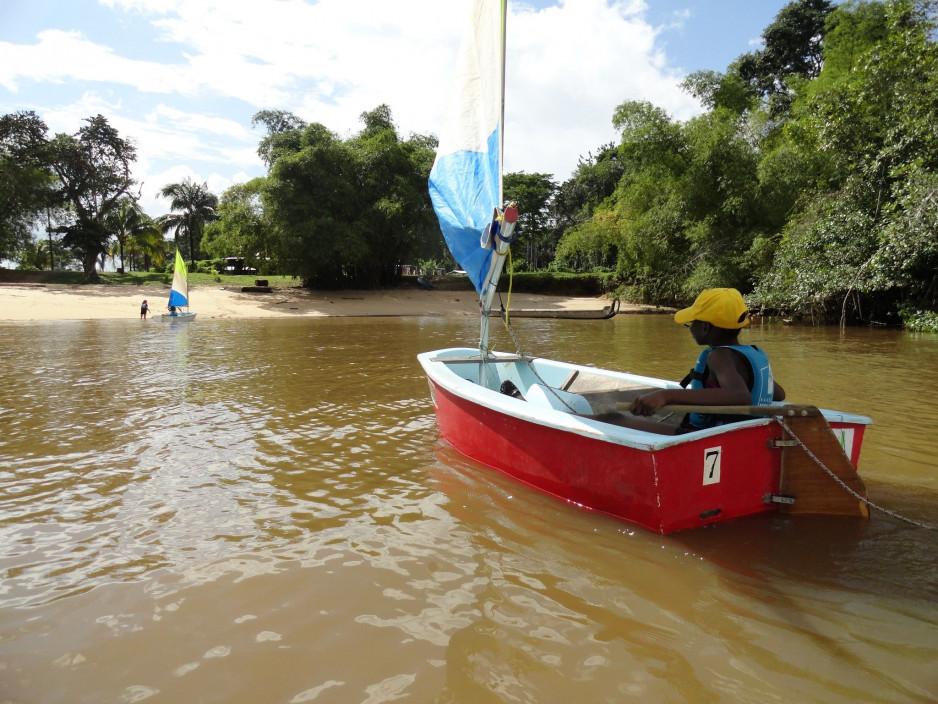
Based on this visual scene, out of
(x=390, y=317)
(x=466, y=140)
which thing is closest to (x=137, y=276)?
(x=390, y=317)

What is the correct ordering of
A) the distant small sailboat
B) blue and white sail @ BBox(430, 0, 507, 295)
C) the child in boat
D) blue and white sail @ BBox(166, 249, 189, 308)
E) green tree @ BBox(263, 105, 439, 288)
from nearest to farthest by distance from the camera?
1. the child in boat
2. blue and white sail @ BBox(430, 0, 507, 295)
3. the distant small sailboat
4. blue and white sail @ BBox(166, 249, 189, 308)
5. green tree @ BBox(263, 105, 439, 288)

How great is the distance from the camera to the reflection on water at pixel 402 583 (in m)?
2.47

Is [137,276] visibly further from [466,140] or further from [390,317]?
[466,140]

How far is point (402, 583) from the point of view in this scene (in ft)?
10.7

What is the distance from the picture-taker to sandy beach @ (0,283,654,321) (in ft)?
85.4

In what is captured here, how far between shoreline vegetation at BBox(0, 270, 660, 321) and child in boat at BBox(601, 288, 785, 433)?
76.6ft

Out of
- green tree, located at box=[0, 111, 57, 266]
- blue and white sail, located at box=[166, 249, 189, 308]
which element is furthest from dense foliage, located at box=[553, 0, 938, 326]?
green tree, located at box=[0, 111, 57, 266]

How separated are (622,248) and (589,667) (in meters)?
29.4

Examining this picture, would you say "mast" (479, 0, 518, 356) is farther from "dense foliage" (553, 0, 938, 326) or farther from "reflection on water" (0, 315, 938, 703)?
"dense foliage" (553, 0, 938, 326)

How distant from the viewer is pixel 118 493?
4.59 meters

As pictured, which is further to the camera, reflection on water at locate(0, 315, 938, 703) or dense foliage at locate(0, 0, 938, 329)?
dense foliage at locate(0, 0, 938, 329)

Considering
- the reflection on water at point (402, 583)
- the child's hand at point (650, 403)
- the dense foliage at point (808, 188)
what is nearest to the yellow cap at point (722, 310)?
the child's hand at point (650, 403)

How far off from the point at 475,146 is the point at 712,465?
4144mm

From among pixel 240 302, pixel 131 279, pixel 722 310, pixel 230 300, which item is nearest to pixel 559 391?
pixel 722 310
